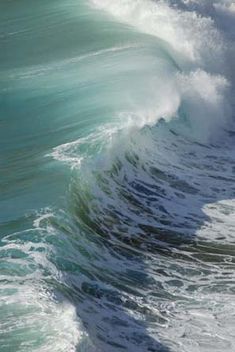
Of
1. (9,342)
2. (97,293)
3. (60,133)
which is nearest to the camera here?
(9,342)

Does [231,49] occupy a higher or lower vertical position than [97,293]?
higher

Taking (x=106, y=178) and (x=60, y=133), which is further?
(x=60, y=133)

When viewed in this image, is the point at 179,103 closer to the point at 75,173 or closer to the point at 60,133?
the point at 60,133

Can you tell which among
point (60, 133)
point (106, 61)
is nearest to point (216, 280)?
point (60, 133)

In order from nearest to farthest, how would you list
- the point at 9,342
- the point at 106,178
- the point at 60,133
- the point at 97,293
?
the point at 9,342
the point at 97,293
the point at 106,178
the point at 60,133

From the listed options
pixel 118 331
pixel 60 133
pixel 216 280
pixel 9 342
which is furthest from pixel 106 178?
pixel 9 342

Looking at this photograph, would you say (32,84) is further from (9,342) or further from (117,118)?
(9,342)
